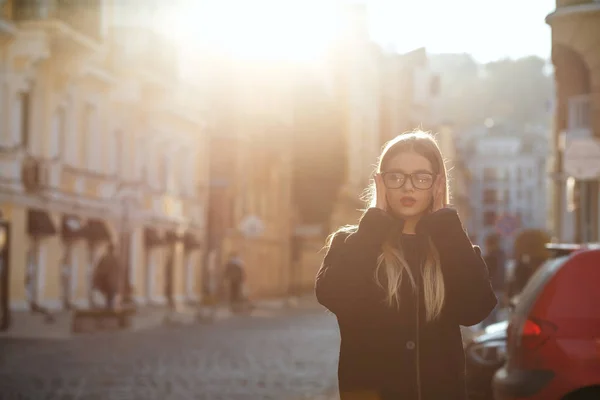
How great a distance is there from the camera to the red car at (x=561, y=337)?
7.79m

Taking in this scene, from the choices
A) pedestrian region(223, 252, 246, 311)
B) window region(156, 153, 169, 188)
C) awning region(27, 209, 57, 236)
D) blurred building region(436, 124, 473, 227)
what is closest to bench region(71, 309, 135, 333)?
awning region(27, 209, 57, 236)

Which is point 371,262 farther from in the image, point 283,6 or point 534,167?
point 534,167

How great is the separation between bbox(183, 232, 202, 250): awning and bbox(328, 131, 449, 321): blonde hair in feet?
154

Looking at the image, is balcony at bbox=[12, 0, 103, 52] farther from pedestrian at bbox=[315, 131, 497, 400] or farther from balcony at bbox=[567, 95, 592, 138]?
pedestrian at bbox=[315, 131, 497, 400]

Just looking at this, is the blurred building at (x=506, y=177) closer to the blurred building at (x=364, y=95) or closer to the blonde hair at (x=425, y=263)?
the blurred building at (x=364, y=95)

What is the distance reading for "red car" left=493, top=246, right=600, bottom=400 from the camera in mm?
7785

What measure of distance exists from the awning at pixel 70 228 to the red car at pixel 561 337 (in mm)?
30578

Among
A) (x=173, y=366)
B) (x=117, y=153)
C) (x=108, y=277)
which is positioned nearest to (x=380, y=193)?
(x=173, y=366)

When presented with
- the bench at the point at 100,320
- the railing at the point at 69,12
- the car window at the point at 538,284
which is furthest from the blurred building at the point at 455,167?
the car window at the point at 538,284

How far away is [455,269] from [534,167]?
163515 mm

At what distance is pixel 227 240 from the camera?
192 ft

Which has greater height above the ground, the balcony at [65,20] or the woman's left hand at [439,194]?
the balcony at [65,20]

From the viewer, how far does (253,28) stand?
205 feet

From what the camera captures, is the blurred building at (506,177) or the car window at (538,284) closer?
the car window at (538,284)
